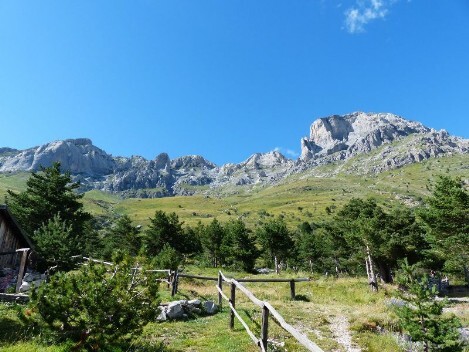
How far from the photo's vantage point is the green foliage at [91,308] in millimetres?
7895

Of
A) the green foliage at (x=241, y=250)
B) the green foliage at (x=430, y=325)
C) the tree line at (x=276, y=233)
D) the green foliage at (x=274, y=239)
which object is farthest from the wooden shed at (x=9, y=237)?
the green foliage at (x=274, y=239)

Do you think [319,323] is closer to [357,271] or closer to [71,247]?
[71,247]

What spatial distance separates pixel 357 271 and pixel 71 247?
67862mm

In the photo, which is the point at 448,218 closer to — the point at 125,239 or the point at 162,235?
the point at 162,235

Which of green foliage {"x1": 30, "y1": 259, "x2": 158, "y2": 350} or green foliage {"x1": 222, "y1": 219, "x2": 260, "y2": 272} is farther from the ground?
green foliage {"x1": 222, "y1": 219, "x2": 260, "y2": 272}

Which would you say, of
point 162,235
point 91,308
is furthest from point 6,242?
point 162,235

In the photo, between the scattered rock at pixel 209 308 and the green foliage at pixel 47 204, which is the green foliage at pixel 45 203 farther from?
the scattered rock at pixel 209 308

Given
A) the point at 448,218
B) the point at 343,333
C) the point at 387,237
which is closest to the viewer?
the point at 343,333

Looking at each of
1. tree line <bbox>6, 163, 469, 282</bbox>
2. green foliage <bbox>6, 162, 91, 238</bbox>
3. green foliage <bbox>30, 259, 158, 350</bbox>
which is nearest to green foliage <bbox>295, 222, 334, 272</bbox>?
tree line <bbox>6, 163, 469, 282</bbox>

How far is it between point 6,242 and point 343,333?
2222cm

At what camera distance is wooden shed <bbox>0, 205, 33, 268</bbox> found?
2261 centimetres

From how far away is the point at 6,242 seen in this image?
2302cm

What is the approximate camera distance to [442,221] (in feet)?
100.0

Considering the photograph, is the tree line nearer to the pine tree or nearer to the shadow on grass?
the pine tree
